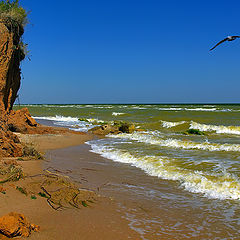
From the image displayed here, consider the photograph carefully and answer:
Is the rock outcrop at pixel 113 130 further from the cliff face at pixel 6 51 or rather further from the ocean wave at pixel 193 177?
the ocean wave at pixel 193 177

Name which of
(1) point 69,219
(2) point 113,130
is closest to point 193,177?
(1) point 69,219

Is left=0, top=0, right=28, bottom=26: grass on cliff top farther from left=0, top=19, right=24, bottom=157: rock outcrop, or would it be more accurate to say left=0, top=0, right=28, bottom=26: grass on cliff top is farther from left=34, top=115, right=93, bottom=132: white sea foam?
left=34, top=115, right=93, bottom=132: white sea foam

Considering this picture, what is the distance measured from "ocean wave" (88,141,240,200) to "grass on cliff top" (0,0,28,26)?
6.70 m

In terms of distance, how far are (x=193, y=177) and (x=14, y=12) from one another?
8944 millimetres

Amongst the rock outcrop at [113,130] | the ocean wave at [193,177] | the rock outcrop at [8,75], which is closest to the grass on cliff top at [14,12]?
the rock outcrop at [8,75]

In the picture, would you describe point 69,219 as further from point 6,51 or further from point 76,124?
point 76,124

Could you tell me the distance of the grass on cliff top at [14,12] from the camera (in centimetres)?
966

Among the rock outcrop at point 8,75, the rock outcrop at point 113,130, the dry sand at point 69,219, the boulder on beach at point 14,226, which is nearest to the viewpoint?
the boulder on beach at point 14,226

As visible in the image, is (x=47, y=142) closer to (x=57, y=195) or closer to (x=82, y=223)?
(x=57, y=195)

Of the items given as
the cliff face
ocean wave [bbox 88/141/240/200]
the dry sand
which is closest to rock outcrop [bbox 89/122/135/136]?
the cliff face

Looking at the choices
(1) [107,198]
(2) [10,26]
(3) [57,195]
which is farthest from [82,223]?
(2) [10,26]

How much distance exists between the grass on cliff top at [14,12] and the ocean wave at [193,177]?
6.70 metres

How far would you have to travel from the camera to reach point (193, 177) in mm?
6074

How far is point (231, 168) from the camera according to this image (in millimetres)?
6938
